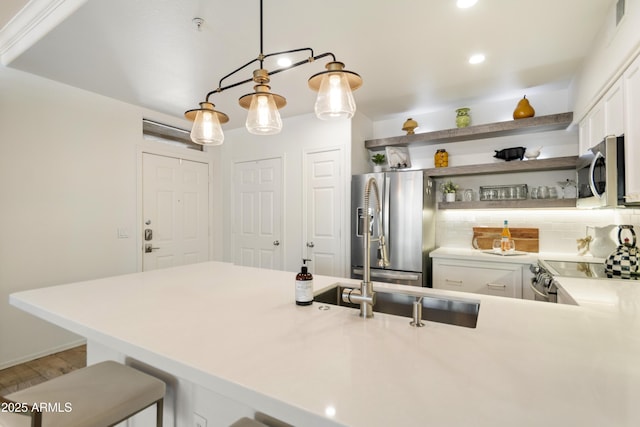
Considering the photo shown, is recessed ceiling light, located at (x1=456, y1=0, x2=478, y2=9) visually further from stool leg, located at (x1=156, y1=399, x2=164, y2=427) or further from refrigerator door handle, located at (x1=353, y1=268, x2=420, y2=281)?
stool leg, located at (x1=156, y1=399, x2=164, y2=427)

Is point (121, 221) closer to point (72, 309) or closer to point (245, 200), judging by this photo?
point (245, 200)

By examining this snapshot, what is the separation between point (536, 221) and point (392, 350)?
3051 mm

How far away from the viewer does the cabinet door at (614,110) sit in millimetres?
1774

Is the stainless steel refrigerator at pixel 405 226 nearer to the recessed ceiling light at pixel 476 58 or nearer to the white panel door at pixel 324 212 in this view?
the white panel door at pixel 324 212

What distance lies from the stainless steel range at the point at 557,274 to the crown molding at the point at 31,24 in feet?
10.8

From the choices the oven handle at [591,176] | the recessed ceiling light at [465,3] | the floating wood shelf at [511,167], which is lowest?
the oven handle at [591,176]

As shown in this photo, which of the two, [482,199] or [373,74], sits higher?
[373,74]

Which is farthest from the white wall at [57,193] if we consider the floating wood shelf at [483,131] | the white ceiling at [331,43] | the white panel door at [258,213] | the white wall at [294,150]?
the floating wood shelf at [483,131]

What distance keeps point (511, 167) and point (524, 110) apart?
564mm

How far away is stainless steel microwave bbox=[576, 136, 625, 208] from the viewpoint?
168cm

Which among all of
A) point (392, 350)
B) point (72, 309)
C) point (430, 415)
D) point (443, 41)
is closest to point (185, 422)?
point (72, 309)

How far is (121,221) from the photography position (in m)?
3.35

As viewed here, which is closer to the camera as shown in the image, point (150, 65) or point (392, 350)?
point (392, 350)

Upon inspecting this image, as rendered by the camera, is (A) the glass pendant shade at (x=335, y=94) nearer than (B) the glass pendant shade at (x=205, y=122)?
Yes
